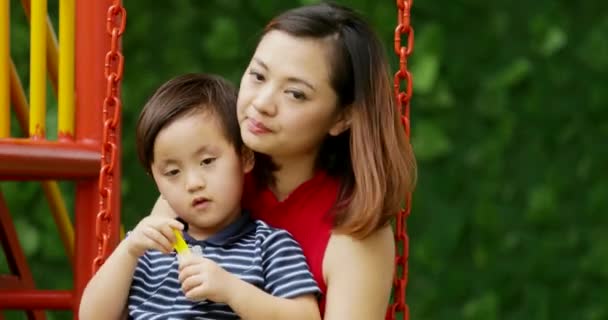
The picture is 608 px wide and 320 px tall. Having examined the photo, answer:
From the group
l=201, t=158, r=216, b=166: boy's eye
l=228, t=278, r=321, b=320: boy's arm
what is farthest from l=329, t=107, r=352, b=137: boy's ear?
l=228, t=278, r=321, b=320: boy's arm

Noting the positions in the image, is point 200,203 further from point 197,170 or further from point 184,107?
point 184,107

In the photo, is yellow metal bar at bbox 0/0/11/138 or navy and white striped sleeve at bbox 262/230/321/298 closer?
navy and white striped sleeve at bbox 262/230/321/298

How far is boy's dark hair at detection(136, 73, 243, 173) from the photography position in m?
2.49

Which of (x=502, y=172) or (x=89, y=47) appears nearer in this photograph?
(x=89, y=47)

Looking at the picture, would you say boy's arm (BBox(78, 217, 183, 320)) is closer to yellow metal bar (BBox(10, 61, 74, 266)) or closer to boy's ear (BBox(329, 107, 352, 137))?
boy's ear (BBox(329, 107, 352, 137))

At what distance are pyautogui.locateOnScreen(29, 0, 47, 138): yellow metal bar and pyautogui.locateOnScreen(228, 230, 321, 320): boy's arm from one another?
81 cm

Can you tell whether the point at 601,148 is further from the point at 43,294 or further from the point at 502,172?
the point at 43,294

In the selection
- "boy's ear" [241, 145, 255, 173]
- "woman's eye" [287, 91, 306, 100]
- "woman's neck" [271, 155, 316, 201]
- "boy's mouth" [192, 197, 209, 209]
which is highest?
"woman's eye" [287, 91, 306, 100]

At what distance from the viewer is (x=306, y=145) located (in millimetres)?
2529

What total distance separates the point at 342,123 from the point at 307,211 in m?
0.17

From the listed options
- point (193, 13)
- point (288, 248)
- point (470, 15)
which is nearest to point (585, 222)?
point (470, 15)

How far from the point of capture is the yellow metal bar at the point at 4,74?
3012mm

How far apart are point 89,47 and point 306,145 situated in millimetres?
798

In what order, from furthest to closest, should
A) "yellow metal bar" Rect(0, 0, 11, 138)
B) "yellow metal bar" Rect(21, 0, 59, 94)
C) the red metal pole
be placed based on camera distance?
"yellow metal bar" Rect(21, 0, 59, 94)
the red metal pole
"yellow metal bar" Rect(0, 0, 11, 138)
